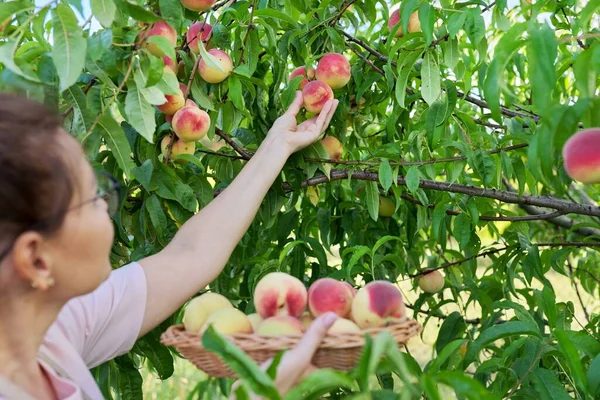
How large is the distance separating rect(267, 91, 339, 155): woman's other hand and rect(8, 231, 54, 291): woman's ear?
684mm

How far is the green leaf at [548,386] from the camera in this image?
1343mm

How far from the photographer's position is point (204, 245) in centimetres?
131

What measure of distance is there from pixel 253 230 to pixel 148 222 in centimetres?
41

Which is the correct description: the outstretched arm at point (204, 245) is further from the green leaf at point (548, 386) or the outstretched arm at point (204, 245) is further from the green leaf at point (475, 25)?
the green leaf at point (548, 386)

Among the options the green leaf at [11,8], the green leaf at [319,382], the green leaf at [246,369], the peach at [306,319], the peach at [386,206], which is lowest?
the peach at [386,206]

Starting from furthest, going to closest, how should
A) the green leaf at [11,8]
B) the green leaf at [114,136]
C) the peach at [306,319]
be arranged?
the green leaf at [114,136] < the green leaf at [11,8] < the peach at [306,319]

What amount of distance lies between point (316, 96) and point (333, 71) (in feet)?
0.32

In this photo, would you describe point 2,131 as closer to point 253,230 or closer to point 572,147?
point 572,147

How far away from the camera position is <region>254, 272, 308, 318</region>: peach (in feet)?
3.44

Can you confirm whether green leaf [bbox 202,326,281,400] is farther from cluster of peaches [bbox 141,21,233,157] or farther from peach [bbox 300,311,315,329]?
cluster of peaches [bbox 141,21,233,157]

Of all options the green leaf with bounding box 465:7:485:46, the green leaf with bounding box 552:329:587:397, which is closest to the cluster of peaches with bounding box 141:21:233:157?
the green leaf with bounding box 465:7:485:46

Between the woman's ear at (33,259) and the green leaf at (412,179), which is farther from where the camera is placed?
the green leaf at (412,179)

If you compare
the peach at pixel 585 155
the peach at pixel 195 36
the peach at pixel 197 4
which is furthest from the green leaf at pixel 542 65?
the peach at pixel 195 36

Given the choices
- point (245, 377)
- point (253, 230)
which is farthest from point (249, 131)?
point (245, 377)
